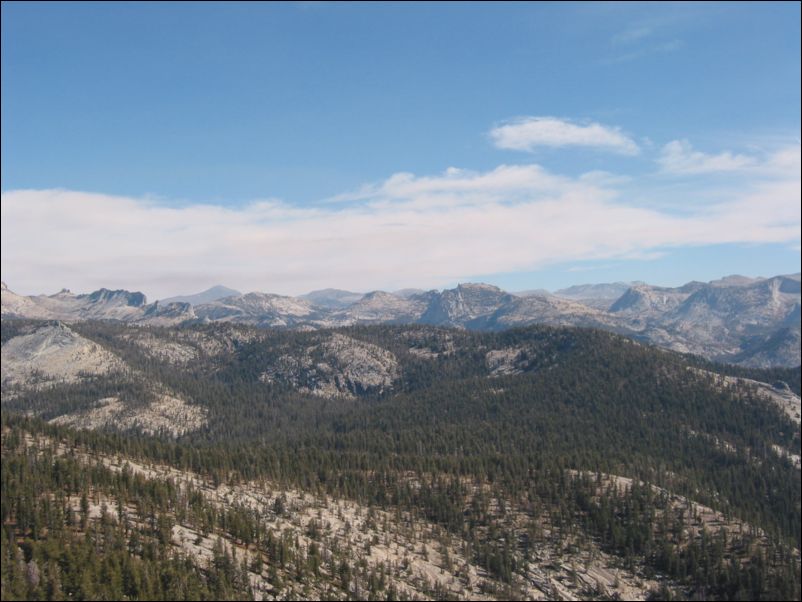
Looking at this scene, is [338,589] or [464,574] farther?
[464,574]

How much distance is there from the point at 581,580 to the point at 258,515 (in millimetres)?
86198

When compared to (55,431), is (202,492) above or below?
below

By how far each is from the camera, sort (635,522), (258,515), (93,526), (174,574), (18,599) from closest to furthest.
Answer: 1. (18,599)
2. (174,574)
3. (93,526)
4. (258,515)
5. (635,522)

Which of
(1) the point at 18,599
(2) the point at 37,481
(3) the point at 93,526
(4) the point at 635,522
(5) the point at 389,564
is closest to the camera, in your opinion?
(1) the point at 18,599

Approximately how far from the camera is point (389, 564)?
145000 millimetres

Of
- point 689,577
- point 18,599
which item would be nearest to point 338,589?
point 18,599

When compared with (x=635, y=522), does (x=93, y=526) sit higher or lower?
higher

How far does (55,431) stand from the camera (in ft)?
618

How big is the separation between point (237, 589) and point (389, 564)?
136ft

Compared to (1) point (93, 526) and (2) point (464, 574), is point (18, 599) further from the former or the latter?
(2) point (464, 574)

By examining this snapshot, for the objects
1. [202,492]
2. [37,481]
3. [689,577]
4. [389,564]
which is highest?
[37,481]

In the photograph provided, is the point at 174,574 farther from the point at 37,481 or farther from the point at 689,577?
the point at 689,577

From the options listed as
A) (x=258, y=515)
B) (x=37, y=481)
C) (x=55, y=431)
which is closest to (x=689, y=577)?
(x=258, y=515)

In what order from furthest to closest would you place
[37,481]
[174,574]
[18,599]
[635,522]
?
[635,522], [37,481], [174,574], [18,599]
